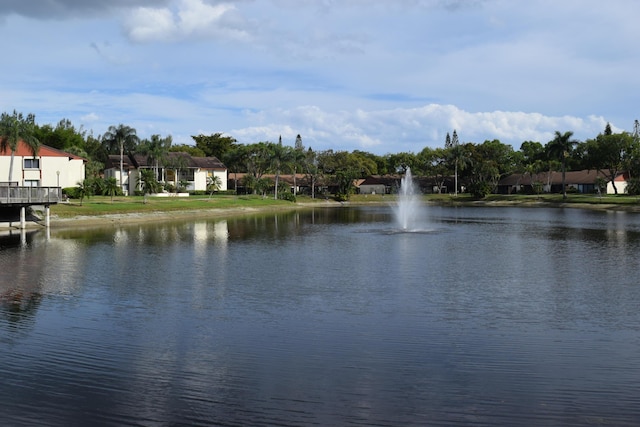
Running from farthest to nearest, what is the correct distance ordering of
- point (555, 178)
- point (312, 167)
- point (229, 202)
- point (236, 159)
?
1. point (555, 178)
2. point (312, 167)
3. point (236, 159)
4. point (229, 202)

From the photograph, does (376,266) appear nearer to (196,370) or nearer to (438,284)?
(438,284)

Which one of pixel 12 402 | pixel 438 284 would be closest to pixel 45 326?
pixel 12 402

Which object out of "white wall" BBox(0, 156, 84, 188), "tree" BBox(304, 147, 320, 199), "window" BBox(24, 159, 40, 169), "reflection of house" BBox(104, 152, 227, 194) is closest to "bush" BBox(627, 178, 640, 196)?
"tree" BBox(304, 147, 320, 199)

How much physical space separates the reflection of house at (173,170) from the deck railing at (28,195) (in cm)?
5382

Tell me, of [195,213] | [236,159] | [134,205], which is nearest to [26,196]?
[134,205]

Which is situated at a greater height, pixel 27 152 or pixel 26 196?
pixel 27 152

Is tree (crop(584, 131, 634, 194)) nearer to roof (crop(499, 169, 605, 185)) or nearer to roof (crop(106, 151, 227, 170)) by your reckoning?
roof (crop(499, 169, 605, 185))

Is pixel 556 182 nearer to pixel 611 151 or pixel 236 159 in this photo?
pixel 611 151

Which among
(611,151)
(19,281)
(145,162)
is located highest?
(611,151)

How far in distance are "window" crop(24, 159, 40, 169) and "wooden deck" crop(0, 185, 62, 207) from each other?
25550 millimetres

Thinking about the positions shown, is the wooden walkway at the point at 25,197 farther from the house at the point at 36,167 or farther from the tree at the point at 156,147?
the tree at the point at 156,147

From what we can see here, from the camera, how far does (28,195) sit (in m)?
55.1

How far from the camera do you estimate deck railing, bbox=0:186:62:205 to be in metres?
52.9

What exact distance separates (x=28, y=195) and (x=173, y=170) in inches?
2567
